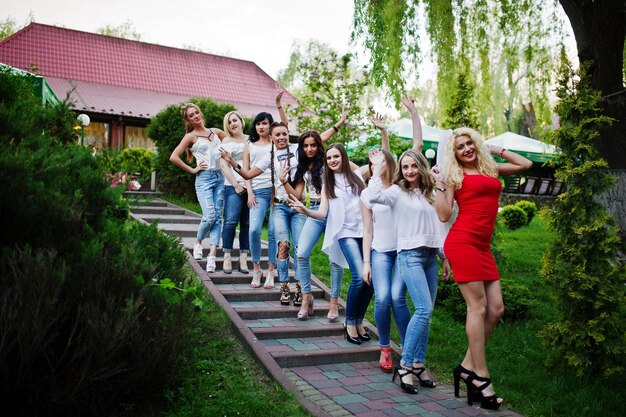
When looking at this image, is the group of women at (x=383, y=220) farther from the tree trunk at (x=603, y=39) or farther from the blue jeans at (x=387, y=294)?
the tree trunk at (x=603, y=39)

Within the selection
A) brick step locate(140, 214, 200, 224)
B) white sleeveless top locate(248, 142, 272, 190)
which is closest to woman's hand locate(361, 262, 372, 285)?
white sleeveless top locate(248, 142, 272, 190)

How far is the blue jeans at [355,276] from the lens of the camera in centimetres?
562

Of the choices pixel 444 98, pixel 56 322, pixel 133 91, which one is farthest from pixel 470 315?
pixel 133 91

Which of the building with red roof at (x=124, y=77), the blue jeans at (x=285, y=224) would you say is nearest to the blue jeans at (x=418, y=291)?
the blue jeans at (x=285, y=224)

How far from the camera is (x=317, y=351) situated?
220 inches

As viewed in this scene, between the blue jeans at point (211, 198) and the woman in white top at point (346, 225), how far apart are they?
5.87ft

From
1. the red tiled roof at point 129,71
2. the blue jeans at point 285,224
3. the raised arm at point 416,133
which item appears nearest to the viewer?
the raised arm at point 416,133

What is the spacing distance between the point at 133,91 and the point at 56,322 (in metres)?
20.7

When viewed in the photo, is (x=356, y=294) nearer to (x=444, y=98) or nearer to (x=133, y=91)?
(x=444, y=98)

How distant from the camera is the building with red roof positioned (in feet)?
67.8

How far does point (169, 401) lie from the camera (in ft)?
12.8

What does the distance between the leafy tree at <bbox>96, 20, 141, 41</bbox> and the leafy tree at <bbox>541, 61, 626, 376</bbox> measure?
3645 cm

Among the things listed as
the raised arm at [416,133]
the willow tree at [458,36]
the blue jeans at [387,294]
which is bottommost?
the blue jeans at [387,294]

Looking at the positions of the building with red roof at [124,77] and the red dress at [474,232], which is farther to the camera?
the building with red roof at [124,77]
